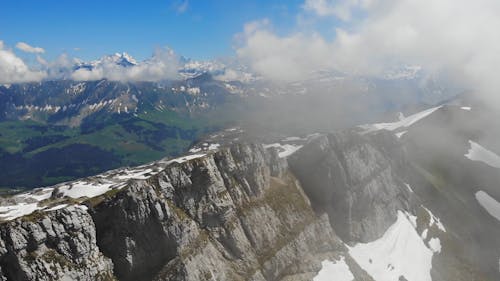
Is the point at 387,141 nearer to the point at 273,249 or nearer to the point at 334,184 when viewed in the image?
the point at 334,184

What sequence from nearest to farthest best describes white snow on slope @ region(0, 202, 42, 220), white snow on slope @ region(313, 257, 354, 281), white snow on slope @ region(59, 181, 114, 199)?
white snow on slope @ region(0, 202, 42, 220) < white snow on slope @ region(313, 257, 354, 281) < white snow on slope @ region(59, 181, 114, 199)

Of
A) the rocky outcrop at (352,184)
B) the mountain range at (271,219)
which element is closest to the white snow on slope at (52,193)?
the mountain range at (271,219)

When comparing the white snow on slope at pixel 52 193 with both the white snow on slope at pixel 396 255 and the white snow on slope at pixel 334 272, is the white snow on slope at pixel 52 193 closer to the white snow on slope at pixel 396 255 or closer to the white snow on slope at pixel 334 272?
the white snow on slope at pixel 334 272

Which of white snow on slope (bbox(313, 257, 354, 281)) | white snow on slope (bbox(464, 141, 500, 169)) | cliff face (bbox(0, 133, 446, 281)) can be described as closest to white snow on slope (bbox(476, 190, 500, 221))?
white snow on slope (bbox(464, 141, 500, 169))

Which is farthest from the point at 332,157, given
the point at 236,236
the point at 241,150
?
the point at 236,236

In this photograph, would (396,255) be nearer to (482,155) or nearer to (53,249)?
(482,155)

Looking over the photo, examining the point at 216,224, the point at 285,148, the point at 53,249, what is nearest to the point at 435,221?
the point at 285,148

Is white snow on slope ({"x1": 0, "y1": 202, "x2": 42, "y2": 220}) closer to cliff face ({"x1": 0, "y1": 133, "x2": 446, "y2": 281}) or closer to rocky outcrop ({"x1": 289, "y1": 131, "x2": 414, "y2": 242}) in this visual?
cliff face ({"x1": 0, "y1": 133, "x2": 446, "y2": 281})
